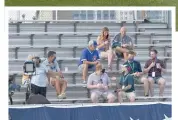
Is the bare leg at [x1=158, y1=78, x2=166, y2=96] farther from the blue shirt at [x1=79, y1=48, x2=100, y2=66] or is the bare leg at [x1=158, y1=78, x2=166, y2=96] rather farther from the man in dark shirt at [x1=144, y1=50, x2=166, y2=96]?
the blue shirt at [x1=79, y1=48, x2=100, y2=66]

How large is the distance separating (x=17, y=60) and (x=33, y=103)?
1.41 meters

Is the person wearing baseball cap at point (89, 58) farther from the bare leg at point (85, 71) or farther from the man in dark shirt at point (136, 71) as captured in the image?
the man in dark shirt at point (136, 71)

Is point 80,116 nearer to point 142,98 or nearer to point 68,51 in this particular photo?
point 142,98

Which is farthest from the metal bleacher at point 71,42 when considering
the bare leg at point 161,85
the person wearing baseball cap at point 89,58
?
the person wearing baseball cap at point 89,58

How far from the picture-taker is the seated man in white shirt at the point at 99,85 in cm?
984

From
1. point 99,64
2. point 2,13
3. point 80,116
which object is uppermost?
point 2,13

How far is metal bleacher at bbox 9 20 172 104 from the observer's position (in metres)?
10.3

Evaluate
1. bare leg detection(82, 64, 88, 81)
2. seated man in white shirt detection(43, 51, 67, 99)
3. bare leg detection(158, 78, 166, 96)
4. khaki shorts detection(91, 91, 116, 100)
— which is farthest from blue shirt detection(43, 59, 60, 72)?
bare leg detection(158, 78, 166, 96)

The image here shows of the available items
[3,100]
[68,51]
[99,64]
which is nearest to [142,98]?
[99,64]

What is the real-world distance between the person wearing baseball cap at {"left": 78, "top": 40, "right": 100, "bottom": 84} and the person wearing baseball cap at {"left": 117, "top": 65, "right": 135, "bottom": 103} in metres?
0.49

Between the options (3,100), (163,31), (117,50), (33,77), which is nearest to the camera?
(3,100)

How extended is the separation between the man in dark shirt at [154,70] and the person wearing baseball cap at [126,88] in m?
0.41

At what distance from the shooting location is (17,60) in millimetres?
10477

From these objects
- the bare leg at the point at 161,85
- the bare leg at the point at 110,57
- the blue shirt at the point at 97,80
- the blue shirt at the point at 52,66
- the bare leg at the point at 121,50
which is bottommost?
the bare leg at the point at 161,85
